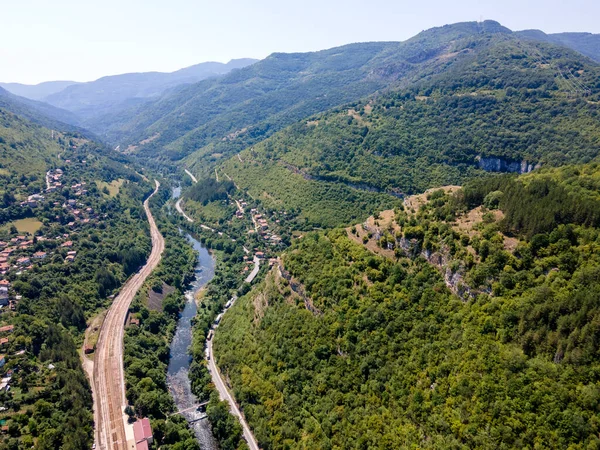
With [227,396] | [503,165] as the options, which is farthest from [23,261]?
[503,165]

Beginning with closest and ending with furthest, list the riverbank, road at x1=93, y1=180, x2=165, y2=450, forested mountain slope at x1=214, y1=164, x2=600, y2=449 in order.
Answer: forested mountain slope at x1=214, y1=164, x2=600, y2=449 → road at x1=93, y1=180, x2=165, y2=450 → the riverbank

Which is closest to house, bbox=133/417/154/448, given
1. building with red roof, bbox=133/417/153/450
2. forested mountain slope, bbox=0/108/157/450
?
building with red roof, bbox=133/417/153/450

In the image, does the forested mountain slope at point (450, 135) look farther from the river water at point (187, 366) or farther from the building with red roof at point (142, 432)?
the building with red roof at point (142, 432)

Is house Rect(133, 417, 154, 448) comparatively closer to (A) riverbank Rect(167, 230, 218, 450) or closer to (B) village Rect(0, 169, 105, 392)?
(A) riverbank Rect(167, 230, 218, 450)

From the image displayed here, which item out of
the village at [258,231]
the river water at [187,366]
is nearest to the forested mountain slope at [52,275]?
the river water at [187,366]

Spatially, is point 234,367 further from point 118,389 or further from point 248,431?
point 118,389

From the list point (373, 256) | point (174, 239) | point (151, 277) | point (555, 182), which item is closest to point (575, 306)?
point (555, 182)
